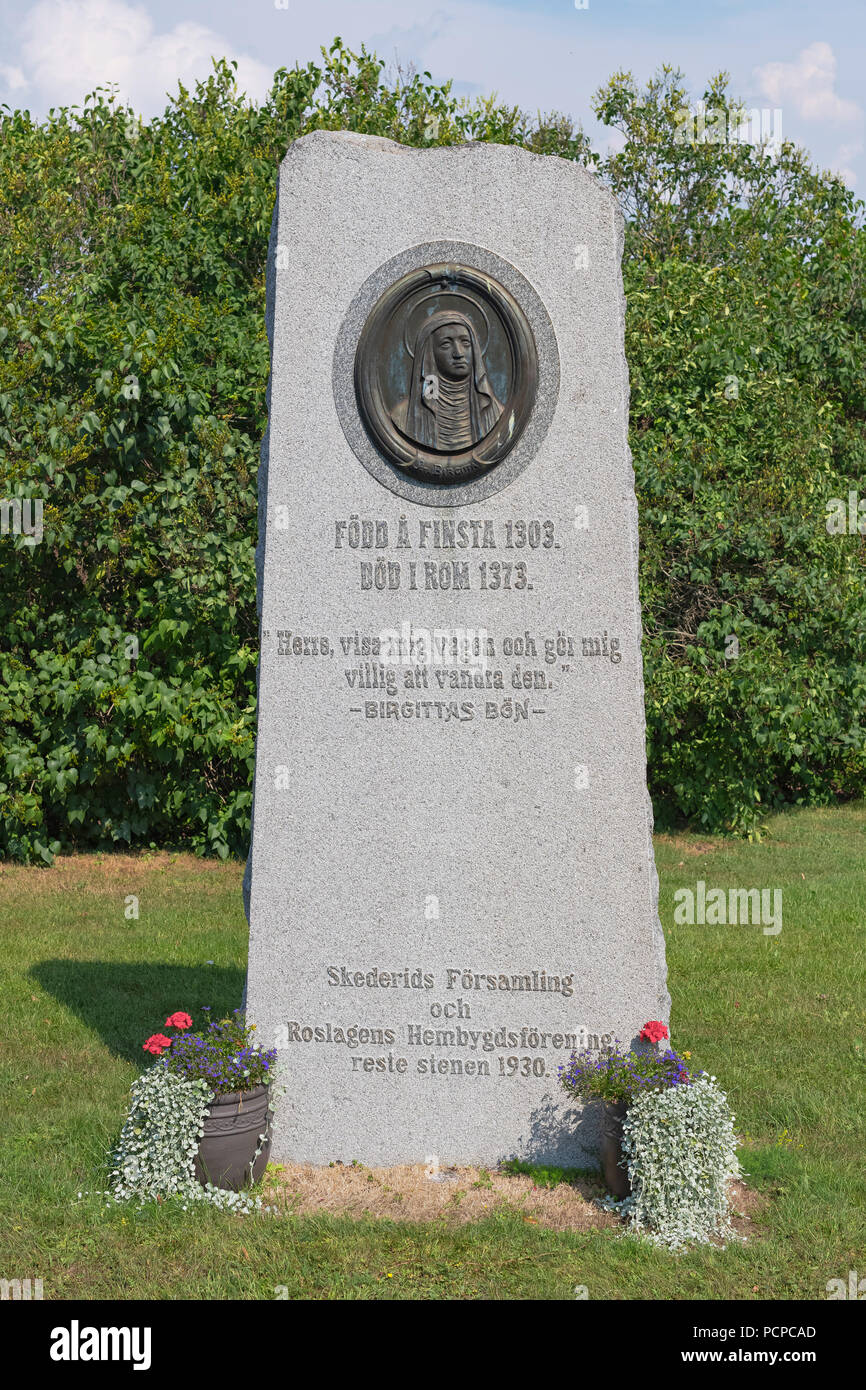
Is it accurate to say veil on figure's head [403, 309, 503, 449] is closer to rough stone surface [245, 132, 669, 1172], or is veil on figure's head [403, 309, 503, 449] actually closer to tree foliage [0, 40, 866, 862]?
rough stone surface [245, 132, 669, 1172]

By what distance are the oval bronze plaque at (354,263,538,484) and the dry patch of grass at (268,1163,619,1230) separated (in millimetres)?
3157


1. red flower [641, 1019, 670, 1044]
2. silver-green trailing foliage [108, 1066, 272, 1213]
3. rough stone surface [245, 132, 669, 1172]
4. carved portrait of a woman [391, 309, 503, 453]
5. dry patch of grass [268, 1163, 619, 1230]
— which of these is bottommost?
dry patch of grass [268, 1163, 619, 1230]

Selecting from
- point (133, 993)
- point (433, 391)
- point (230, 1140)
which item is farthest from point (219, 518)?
point (230, 1140)

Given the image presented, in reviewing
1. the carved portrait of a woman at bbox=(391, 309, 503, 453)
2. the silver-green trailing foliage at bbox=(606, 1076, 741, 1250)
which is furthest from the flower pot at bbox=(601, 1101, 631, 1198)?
the carved portrait of a woman at bbox=(391, 309, 503, 453)

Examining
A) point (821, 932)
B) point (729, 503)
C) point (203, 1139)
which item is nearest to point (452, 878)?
point (203, 1139)

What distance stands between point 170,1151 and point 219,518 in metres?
7.13

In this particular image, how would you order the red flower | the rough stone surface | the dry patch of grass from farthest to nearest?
1. the rough stone surface
2. the red flower
3. the dry patch of grass

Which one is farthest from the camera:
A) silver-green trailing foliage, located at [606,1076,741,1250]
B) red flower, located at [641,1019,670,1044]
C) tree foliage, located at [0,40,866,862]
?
tree foliage, located at [0,40,866,862]

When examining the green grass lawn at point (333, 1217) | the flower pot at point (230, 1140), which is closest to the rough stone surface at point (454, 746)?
the flower pot at point (230, 1140)

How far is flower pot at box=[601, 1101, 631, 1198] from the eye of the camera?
17.6 feet

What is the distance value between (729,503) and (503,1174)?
335 inches

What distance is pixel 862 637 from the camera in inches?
503

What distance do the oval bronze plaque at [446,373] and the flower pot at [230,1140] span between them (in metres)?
2.91

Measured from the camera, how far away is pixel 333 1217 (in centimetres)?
527
